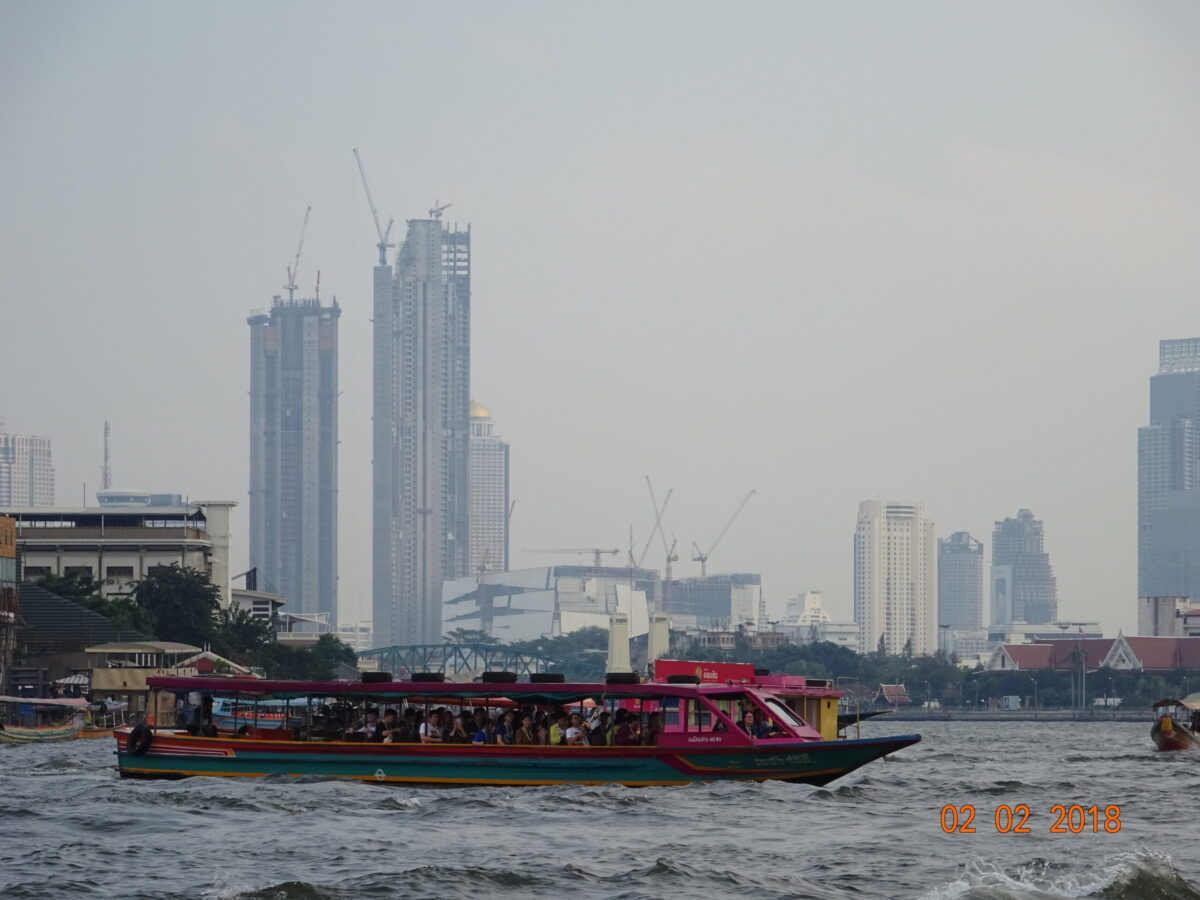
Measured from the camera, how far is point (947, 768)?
54750mm

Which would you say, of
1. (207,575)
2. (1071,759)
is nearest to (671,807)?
(1071,759)

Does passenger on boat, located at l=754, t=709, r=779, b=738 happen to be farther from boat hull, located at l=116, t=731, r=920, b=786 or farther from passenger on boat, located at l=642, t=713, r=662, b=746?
passenger on boat, located at l=642, t=713, r=662, b=746

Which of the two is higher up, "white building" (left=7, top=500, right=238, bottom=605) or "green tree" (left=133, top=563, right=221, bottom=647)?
"white building" (left=7, top=500, right=238, bottom=605)

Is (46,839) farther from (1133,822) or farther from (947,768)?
(947,768)

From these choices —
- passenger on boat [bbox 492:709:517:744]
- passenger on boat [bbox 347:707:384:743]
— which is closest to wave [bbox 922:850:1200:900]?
passenger on boat [bbox 492:709:517:744]

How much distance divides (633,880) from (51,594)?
91.8 m

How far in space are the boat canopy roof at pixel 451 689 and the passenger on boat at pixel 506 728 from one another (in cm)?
38

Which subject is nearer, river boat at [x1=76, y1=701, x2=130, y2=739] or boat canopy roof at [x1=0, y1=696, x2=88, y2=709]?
boat canopy roof at [x1=0, y1=696, x2=88, y2=709]

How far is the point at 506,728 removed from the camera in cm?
3812

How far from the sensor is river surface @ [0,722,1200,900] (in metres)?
25.3

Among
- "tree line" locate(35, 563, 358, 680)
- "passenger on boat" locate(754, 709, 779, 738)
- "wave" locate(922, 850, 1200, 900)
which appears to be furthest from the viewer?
"tree line" locate(35, 563, 358, 680)

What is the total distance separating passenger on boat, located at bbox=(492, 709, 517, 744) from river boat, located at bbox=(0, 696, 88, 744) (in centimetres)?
3693

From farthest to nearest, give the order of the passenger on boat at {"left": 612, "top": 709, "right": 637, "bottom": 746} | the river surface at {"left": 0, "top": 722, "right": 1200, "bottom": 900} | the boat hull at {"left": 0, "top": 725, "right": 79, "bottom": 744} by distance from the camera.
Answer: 1. the boat hull at {"left": 0, "top": 725, "right": 79, "bottom": 744}
2. the passenger on boat at {"left": 612, "top": 709, "right": 637, "bottom": 746}
3. the river surface at {"left": 0, "top": 722, "right": 1200, "bottom": 900}

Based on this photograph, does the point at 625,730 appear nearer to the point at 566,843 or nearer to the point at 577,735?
the point at 577,735
